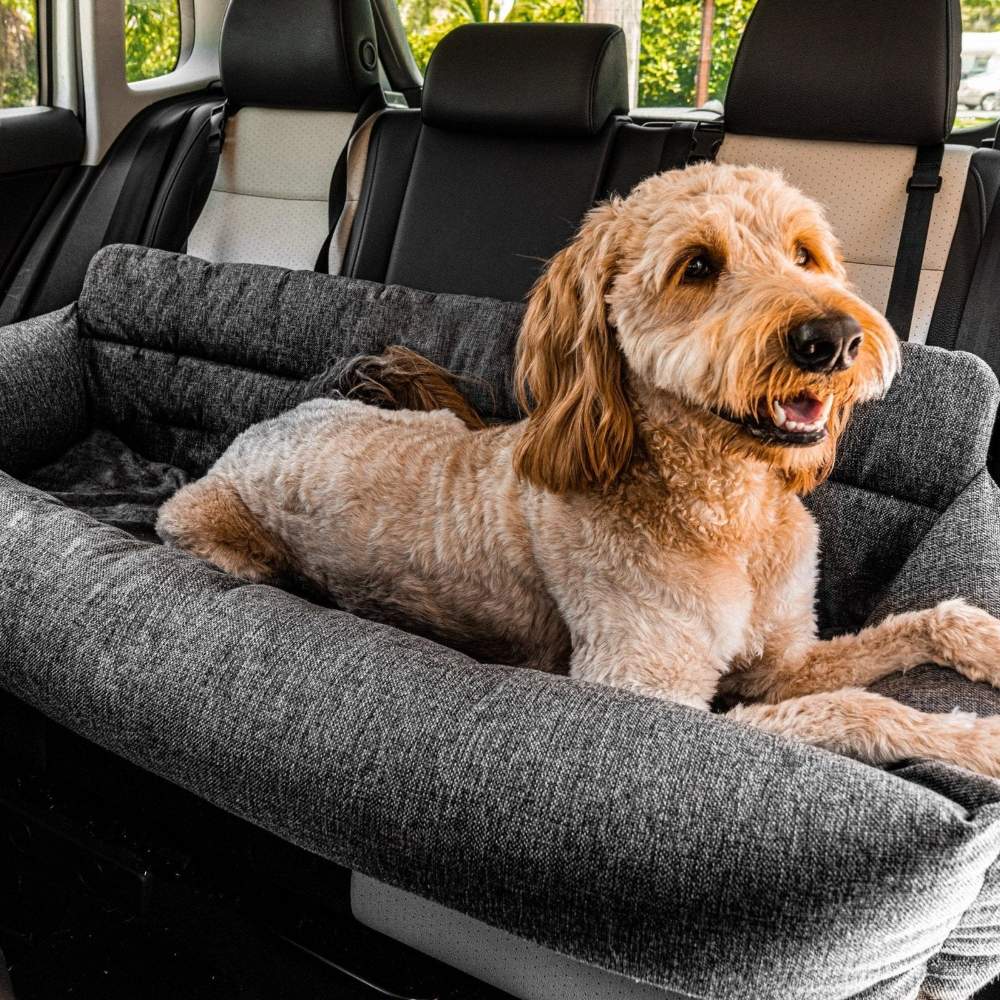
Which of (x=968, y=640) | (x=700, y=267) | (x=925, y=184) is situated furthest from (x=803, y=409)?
(x=925, y=184)

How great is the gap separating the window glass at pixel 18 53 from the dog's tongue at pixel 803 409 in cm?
332

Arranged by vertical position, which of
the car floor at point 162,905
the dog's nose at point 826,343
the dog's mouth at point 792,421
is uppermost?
the dog's nose at point 826,343

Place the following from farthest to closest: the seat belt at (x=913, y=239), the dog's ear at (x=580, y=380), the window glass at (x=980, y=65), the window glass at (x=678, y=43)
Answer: the window glass at (x=678, y=43) → the window glass at (x=980, y=65) → the seat belt at (x=913, y=239) → the dog's ear at (x=580, y=380)

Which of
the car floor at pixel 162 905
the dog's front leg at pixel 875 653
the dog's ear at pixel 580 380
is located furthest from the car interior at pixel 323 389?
the dog's ear at pixel 580 380

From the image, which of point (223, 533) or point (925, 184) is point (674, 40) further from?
point (223, 533)

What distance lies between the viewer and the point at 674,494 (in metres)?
1.67

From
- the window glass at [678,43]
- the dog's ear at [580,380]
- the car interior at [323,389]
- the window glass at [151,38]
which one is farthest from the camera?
the window glass at [151,38]

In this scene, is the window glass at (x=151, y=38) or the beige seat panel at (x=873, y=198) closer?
the beige seat panel at (x=873, y=198)

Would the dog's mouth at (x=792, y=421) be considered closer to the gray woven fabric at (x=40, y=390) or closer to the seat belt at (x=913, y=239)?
the seat belt at (x=913, y=239)

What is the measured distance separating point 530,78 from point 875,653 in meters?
2.09

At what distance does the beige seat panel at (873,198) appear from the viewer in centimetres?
264

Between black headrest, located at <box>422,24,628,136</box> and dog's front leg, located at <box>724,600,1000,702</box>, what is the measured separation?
185cm

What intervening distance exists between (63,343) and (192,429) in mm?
452

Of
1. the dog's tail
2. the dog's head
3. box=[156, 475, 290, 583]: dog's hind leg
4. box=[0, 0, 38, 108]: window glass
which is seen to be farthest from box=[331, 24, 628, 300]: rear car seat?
box=[0, 0, 38, 108]: window glass
